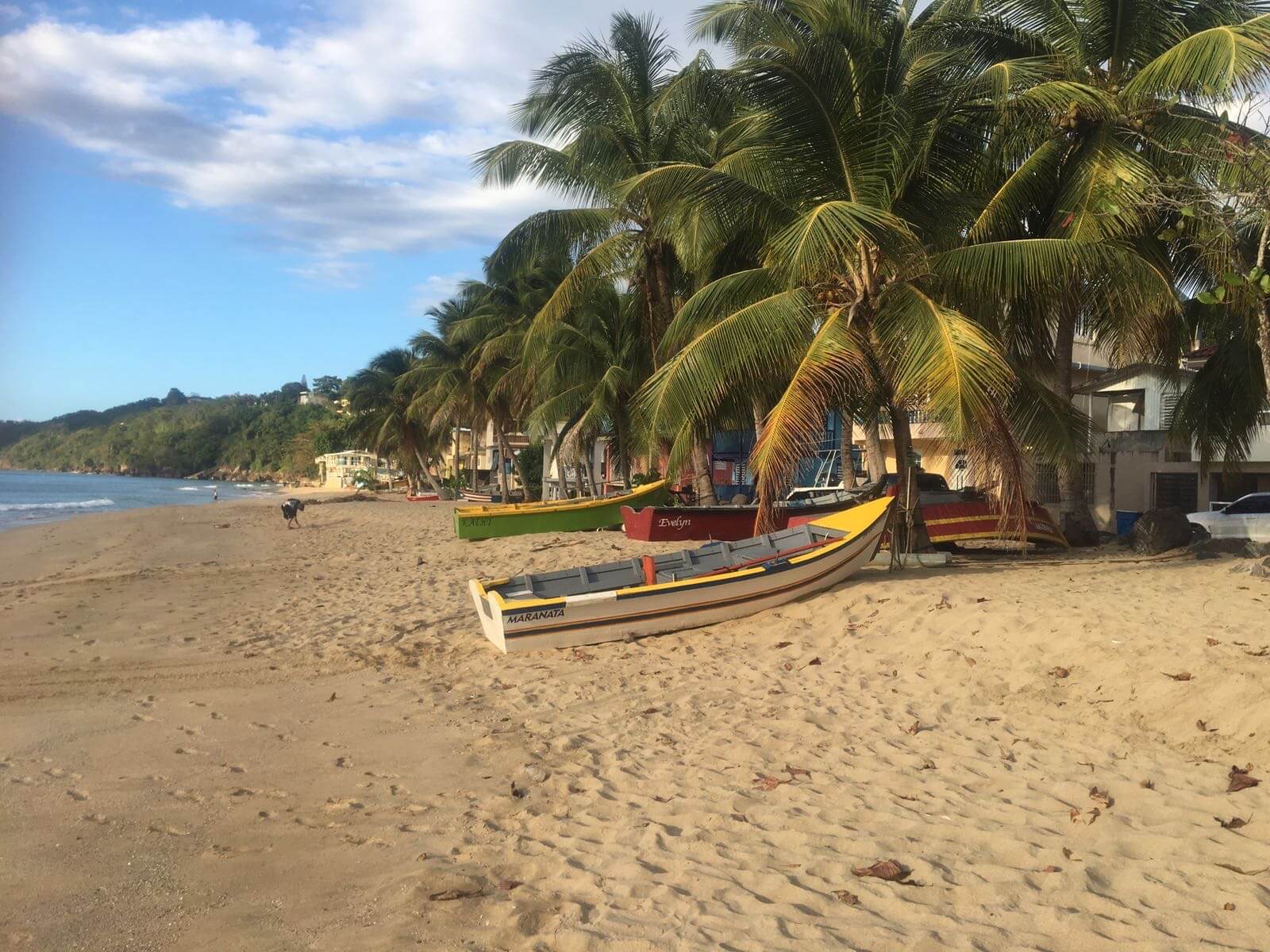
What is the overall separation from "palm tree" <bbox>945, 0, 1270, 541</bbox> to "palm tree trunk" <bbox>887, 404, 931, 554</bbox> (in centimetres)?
182

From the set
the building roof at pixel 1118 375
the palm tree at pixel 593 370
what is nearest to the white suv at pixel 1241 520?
the building roof at pixel 1118 375

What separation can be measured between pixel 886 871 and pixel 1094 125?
11.8 metres

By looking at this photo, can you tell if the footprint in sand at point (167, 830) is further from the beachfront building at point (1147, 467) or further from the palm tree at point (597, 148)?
the beachfront building at point (1147, 467)

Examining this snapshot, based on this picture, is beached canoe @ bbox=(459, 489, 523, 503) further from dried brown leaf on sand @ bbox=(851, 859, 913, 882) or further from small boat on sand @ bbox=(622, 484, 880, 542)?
dried brown leaf on sand @ bbox=(851, 859, 913, 882)

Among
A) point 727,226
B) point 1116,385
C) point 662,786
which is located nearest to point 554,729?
point 662,786

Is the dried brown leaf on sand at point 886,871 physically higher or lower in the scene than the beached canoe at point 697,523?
lower

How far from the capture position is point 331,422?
283 feet

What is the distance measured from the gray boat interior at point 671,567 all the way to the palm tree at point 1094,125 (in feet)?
11.3

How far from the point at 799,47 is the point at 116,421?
168 m

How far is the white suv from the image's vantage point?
16.2m

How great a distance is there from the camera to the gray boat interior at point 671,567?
34.6 feet

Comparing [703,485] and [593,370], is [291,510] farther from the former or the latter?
[703,485]

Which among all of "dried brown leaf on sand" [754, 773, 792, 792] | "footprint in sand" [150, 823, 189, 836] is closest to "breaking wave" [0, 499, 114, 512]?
"footprint in sand" [150, 823, 189, 836]

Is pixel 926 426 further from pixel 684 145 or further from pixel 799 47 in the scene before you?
pixel 799 47
